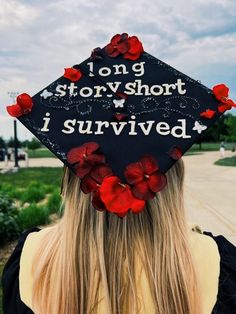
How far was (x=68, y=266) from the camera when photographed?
128 cm

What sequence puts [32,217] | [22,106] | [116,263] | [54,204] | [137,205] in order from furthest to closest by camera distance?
[54,204] → [32,217] → [22,106] → [116,263] → [137,205]

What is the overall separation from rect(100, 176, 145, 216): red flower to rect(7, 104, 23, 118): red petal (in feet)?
1.56

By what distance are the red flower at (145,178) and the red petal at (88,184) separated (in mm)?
96

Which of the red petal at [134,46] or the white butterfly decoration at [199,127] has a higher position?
the red petal at [134,46]

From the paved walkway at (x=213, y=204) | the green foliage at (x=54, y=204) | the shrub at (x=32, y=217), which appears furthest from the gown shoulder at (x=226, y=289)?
the green foliage at (x=54, y=204)

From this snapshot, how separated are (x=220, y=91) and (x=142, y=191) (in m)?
0.56

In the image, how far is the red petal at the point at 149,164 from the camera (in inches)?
49.6

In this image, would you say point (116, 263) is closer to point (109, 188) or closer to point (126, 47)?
point (109, 188)

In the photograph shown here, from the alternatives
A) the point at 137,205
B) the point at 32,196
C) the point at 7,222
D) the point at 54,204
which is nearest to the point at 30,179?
the point at 32,196

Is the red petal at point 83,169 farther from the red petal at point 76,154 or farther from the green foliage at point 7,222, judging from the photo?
the green foliage at point 7,222

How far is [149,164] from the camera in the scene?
4.21 ft

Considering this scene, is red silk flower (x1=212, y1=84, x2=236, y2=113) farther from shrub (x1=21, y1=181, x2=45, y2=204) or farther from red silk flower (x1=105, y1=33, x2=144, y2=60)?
shrub (x1=21, y1=181, x2=45, y2=204)

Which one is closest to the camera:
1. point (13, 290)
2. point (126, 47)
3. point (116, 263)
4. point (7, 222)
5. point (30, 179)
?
point (116, 263)

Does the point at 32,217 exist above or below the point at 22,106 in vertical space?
below
